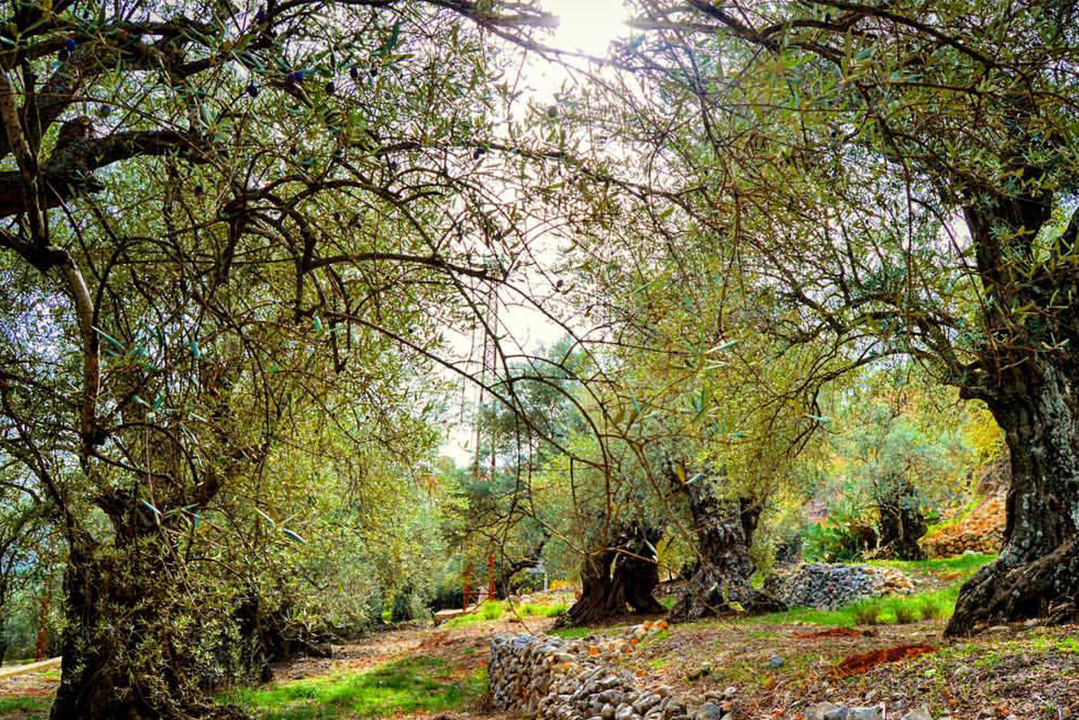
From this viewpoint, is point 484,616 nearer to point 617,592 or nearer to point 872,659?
point 617,592

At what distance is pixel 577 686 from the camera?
22.0 feet

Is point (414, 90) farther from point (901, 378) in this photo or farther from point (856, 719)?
point (901, 378)

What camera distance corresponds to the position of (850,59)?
153 centimetres

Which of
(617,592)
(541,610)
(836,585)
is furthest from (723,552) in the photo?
(541,610)

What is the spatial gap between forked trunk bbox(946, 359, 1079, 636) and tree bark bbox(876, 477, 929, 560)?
45.6ft

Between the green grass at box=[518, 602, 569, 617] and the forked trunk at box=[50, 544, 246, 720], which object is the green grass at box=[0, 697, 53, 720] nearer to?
the forked trunk at box=[50, 544, 246, 720]

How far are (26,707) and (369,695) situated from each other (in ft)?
15.7

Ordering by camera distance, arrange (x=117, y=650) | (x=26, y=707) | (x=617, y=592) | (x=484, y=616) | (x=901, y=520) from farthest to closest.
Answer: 1. (x=484, y=616)
2. (x=901, y=520)
3. (x=617, y=592)
4. (x=26, y=707)
5. (x=117, y=650)

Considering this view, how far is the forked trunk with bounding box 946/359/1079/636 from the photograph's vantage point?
5.47 metres

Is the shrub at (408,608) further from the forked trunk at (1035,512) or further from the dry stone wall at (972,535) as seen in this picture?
the forked trunk at (1035,512)

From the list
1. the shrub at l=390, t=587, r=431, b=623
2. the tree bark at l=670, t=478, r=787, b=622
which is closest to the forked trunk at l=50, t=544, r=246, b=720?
the tree bark at l=670, t=478, r=787, b=622

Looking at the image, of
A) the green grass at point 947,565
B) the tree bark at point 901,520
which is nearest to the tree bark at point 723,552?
the green grass at point 947,565

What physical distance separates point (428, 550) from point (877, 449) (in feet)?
37.5

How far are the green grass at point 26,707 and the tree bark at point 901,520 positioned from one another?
18.0 metres
